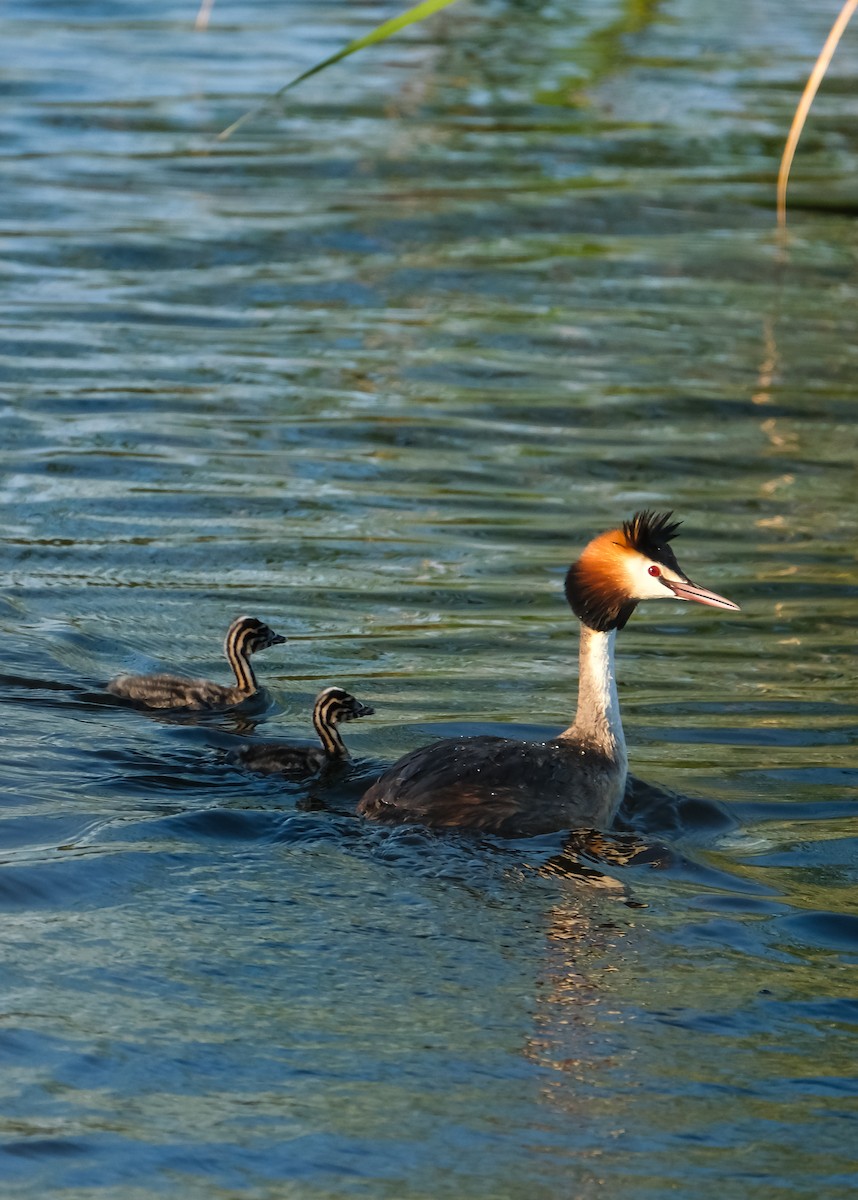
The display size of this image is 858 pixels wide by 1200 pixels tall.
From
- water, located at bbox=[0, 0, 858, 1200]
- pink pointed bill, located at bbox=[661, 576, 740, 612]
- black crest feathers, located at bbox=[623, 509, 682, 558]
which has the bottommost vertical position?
water, located at bbox=[0, 0, 858, 1200]

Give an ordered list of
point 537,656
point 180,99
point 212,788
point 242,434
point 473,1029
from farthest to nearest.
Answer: point 180,99, point 242,434, point 537,656, point 212,788, point 473,1029

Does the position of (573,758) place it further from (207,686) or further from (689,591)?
(207,686)

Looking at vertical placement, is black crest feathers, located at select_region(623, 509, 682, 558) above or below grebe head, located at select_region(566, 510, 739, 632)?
above

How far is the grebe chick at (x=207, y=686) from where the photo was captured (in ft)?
25.9

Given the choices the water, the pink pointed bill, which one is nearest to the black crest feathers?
the pink pointed bill

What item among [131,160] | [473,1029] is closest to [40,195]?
[131,160]

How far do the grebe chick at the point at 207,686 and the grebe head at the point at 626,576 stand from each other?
4.48 feet

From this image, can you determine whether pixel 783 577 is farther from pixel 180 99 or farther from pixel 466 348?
pixel 180 99

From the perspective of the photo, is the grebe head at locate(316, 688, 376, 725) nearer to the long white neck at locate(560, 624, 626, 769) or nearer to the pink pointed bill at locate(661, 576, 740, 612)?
the long white neck at locate(560, 624, 626, 769)

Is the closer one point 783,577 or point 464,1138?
point 464,1138

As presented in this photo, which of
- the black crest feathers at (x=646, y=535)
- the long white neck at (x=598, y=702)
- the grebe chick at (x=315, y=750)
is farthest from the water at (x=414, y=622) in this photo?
the black crest feathers at (x=646, y=535)

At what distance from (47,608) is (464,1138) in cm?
467

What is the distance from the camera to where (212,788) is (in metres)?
7.10

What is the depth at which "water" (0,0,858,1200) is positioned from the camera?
4.95m
